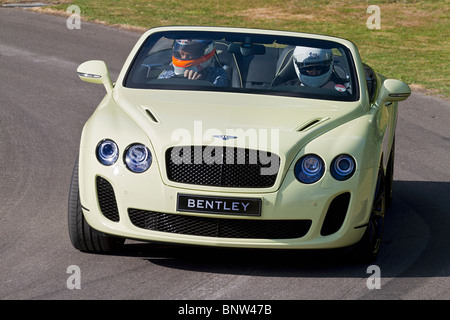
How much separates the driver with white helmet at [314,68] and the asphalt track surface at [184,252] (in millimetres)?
1293

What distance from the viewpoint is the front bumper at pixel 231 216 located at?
600 cm

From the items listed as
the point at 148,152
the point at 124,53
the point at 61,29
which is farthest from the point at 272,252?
the point at 61,29

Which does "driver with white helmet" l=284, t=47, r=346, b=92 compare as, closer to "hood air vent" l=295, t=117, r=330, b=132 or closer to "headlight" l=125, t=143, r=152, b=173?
"hood air vent" l=295, t=117, r=330, b=132

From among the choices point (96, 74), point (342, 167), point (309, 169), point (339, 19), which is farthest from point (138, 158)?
point (339, 19)

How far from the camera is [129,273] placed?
6.23 meters

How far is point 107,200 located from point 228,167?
850 mm

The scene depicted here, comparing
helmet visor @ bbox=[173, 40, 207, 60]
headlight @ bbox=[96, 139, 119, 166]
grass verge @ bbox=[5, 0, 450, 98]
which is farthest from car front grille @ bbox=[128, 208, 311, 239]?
grass verge @ bbox=[5, 0, 450, 98]

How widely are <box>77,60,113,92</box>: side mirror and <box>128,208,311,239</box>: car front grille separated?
5.63 feet

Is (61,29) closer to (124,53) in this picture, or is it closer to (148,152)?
(124,53)

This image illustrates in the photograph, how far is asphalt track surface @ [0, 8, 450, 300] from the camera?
5953mm

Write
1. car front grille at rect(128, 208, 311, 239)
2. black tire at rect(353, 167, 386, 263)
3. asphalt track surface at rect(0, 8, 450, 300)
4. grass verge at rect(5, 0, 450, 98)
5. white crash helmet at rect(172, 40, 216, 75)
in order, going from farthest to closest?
grass verge at rect(5, 0, 450, 98) → white crash helmet at rect(172, 40, 216, 75) → black tire at rect(353, 167, 386, 263) → car front grille at rect(128, 208, 311, 239) → asphalt track surface at rect(0, 8, 450, 300)

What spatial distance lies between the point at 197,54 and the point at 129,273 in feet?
7.34

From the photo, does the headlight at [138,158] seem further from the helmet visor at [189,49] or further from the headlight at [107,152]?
the helmet visor at [189,49]

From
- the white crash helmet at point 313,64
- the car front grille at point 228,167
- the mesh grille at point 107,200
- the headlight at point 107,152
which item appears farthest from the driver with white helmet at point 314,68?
the mesh grille at point 107,200
